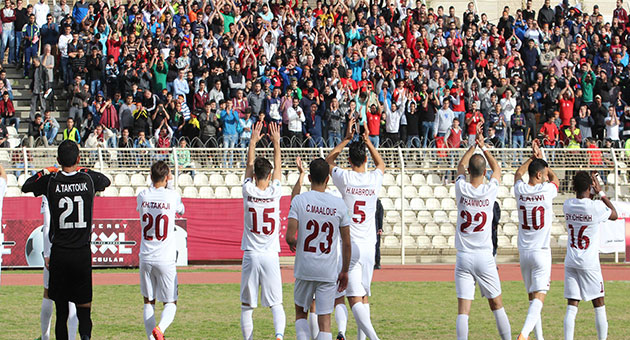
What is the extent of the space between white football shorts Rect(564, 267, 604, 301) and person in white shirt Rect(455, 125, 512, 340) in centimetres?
105

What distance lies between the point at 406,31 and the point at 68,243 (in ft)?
71.0

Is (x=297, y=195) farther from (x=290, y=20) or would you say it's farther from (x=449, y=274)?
(x=290, y=20)

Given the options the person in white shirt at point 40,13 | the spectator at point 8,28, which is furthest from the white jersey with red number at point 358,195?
the person in white shirt at point 40,13

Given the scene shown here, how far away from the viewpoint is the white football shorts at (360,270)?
10.3 metres

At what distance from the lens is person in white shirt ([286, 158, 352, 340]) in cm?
905

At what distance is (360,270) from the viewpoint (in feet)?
34.4

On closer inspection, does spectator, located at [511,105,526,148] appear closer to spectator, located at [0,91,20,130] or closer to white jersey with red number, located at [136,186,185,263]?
spectator, located at [0,91,20,130]

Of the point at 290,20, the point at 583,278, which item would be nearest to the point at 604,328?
the point at 583,278

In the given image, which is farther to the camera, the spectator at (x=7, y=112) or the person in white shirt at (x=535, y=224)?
the spectator at (x=7, y=112)

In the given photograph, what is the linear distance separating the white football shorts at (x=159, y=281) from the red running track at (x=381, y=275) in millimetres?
7889

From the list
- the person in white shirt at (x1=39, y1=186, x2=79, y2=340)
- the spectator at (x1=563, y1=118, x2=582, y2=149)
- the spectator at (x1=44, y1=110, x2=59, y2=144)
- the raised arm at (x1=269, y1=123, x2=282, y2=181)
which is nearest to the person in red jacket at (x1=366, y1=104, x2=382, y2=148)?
the spectator at (x1=563, y1=118, x2=582, y2=149)

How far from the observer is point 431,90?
86.8 ft

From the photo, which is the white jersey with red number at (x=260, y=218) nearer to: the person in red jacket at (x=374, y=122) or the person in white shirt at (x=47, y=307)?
the person in white shirt at (x=47, y=307)

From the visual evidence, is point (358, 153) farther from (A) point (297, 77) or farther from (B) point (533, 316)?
(A) point (297, 77)
